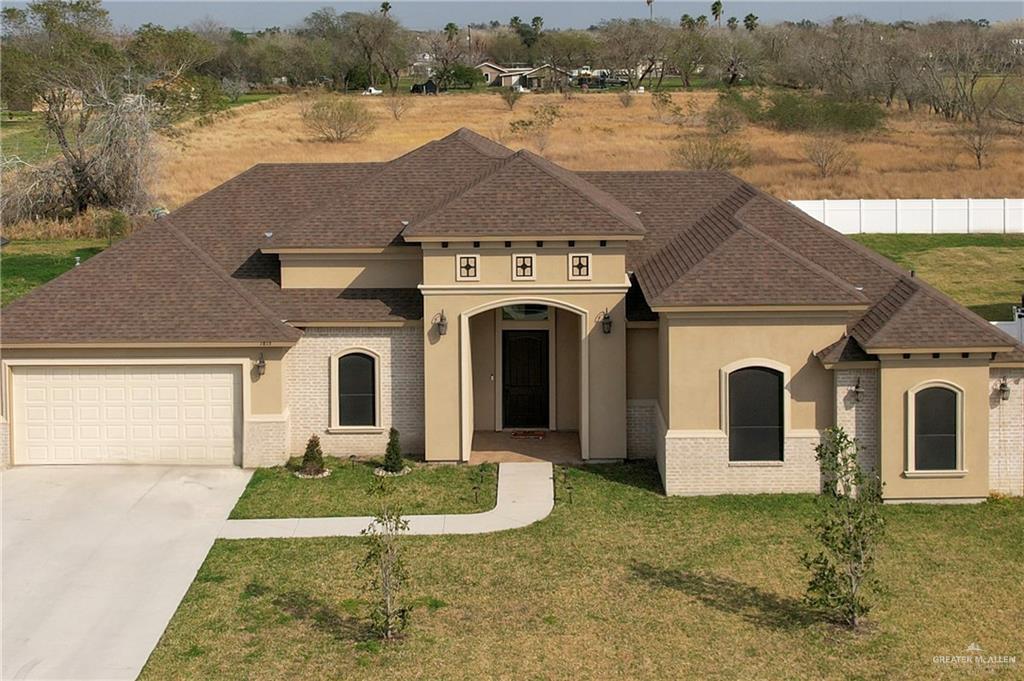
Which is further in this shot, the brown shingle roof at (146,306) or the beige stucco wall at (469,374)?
the beige stucco wall at (469,374)

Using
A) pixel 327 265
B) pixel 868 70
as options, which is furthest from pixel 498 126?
pixel 327 265

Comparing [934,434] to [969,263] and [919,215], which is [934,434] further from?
[919,215]

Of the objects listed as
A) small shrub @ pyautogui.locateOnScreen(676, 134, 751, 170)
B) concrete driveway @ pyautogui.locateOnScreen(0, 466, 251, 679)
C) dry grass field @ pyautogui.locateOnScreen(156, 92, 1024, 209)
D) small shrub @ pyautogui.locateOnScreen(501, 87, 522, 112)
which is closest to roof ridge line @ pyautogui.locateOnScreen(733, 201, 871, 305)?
concrete driveway @ pyautogui.locateOnScreen(0, 466, 251, 679)

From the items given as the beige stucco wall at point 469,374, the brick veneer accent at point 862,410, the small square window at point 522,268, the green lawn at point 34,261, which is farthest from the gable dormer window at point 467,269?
the green lawn at point 34,261

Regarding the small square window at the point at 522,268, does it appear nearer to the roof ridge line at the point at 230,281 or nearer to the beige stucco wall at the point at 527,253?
the beige stucco wall at the point at 527,253

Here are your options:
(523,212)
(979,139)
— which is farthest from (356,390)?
(979,139)

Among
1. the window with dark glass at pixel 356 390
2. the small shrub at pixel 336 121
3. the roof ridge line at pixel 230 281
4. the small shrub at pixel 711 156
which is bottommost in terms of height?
the window with dark glass at pixel 356 390
